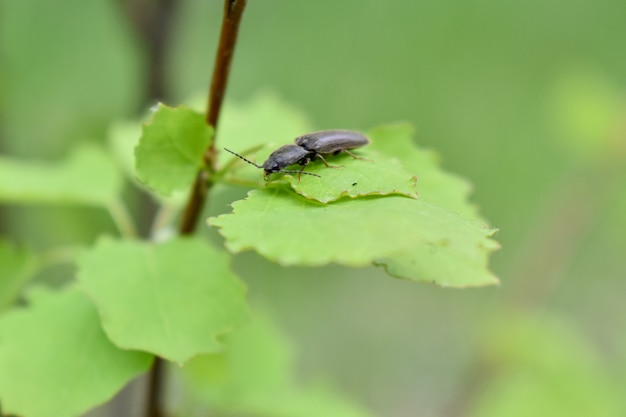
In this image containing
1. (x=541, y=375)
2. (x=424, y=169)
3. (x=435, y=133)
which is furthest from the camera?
(x=435, y=133)

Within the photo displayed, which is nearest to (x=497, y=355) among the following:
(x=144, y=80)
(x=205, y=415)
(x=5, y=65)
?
(x=205, y=415)

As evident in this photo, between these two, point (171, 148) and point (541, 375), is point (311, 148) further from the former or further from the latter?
point (541, 375)

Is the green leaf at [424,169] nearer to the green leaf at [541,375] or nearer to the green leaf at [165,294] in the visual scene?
the green leaf at [165,294]

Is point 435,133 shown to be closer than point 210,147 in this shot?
No

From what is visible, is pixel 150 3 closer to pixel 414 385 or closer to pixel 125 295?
pixel 125 295

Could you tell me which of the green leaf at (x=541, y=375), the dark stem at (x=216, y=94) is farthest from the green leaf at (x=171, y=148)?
the green leaf at (x=541, y=375)

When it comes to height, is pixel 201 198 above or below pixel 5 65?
above

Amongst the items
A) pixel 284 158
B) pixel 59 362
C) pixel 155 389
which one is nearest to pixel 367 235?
pixel 284 158
